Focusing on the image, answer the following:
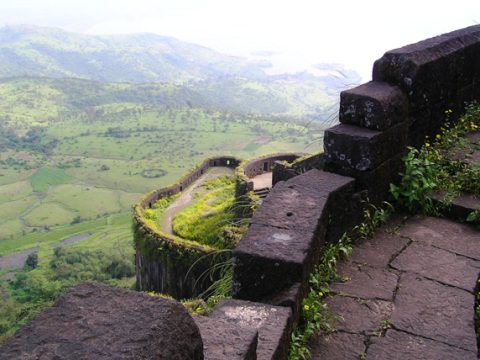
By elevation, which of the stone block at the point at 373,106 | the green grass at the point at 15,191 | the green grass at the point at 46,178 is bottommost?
the green grass at the point at 15,191

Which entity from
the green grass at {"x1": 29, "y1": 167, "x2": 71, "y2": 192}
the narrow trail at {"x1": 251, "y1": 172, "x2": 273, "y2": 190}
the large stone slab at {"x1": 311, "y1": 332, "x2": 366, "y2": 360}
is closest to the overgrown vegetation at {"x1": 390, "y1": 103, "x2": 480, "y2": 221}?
the large stone slab at {"x1": 311, "y1": 332, "x2": 366, "y2": 360}

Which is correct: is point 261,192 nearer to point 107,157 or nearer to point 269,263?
point 269,263

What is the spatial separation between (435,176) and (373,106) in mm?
1003

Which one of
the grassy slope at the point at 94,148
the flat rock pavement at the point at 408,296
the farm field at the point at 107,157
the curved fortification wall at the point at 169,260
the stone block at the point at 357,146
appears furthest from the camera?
the grassy slope at the point at 94,148

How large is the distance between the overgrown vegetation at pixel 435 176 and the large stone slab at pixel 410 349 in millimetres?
1585

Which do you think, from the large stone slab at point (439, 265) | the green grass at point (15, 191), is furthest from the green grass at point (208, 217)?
the green grass at point (15, 191)

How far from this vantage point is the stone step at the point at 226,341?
78.5 inches

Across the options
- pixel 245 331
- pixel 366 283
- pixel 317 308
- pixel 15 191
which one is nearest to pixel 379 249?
pixel 366 283

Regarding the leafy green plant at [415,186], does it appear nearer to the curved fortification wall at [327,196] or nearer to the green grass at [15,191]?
the curved fortification wall at [327,196]

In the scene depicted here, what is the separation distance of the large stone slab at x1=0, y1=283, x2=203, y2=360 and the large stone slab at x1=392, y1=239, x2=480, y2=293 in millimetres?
2294

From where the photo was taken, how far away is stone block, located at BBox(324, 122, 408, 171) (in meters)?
3.91

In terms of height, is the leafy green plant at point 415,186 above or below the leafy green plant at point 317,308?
above

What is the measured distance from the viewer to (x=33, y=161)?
381ft

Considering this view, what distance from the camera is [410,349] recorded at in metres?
2.76
